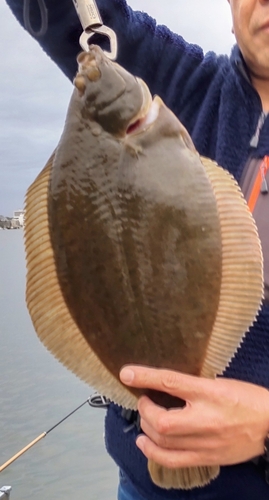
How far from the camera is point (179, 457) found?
118 centimetres

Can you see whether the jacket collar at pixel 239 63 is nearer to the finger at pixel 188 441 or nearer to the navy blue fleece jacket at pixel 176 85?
the navy blue fleece jacket at pixel 176 85

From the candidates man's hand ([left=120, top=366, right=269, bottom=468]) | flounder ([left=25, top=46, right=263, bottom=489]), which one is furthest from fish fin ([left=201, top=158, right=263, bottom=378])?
man's hand ([left=120, top=366, right=269, bottom=468])

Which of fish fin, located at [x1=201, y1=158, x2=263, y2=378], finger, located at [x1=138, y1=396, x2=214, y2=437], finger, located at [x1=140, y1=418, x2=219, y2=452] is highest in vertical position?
fish fin, located at [x1=201, y1=158, x2=263, y2=378]

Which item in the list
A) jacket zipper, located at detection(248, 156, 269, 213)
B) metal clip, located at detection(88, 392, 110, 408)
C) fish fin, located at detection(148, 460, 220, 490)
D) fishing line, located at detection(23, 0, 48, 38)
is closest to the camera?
fish fin, located at detection(148, 460, 220, 490)

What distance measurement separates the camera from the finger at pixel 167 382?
1127 millimetres

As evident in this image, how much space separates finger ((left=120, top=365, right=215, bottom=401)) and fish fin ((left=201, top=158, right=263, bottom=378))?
9 centimetres

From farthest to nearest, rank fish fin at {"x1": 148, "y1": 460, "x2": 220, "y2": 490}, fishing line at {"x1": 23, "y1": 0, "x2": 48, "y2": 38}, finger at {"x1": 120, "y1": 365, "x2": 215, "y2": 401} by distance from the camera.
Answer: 1. fishing line at {"x1": 23, "y1": 0, "x2": 48, "y2": 38}
2. fish fin at {"x1": 148, "y1": 460, "x2": 220, "y2": 490}
3. finger at {"x1": 120, "y1": 365, "x2": 215, "y2": 401}

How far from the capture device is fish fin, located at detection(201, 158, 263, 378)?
119 cm

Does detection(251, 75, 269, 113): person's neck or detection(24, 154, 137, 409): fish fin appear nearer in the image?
detection(24, 154, 137, 409): fish fin

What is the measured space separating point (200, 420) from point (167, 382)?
4.8 inches

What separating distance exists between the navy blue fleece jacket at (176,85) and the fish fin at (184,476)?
24 centimetres

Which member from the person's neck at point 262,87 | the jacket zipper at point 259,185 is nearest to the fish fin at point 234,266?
the jacket zipper at point 259,185

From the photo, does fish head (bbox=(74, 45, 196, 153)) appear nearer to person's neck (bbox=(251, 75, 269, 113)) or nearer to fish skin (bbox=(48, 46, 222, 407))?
fish skin (bbox=(48, 46, 222, 407))

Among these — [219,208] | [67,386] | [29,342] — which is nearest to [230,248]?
[219,208]
